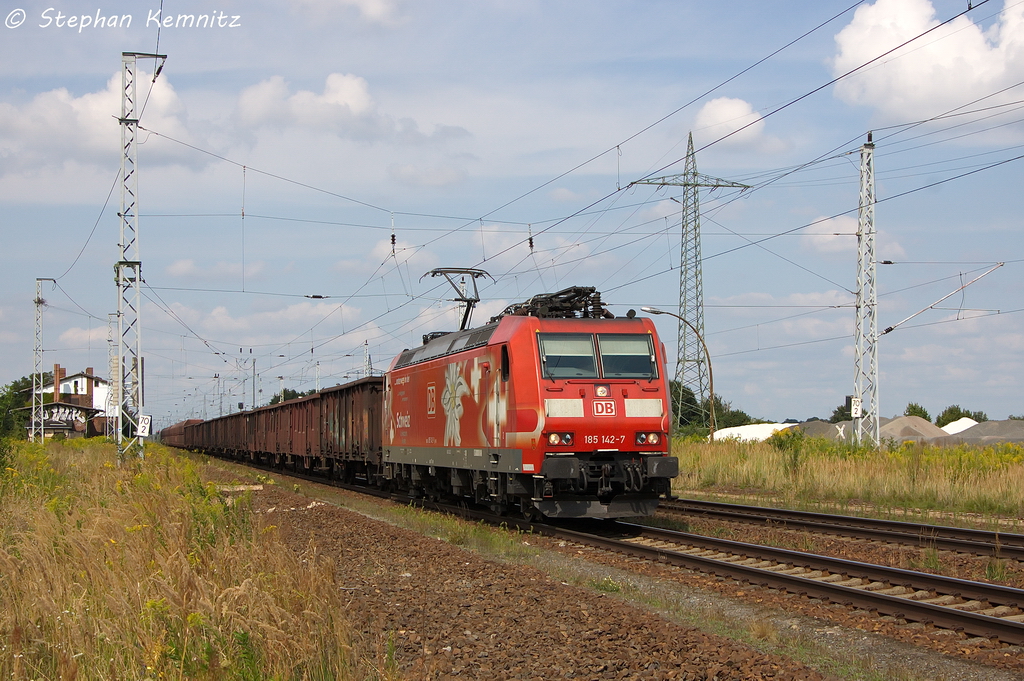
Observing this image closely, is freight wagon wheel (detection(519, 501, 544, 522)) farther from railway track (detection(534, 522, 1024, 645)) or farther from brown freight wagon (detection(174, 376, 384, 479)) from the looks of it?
brown freight wagon (detection(174, 376, 384, 479))

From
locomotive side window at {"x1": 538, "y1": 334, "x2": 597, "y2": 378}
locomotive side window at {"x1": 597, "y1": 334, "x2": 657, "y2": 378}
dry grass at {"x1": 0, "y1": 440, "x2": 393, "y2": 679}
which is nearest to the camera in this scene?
dry grass at {"x1": 0, "y1": 440, "x2": 393, "y2": 679}

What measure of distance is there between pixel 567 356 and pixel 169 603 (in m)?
9.53

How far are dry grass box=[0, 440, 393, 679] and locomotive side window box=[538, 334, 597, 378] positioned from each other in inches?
240

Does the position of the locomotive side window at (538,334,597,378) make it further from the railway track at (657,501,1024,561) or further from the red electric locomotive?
the railway track at (657,501,1024,561)

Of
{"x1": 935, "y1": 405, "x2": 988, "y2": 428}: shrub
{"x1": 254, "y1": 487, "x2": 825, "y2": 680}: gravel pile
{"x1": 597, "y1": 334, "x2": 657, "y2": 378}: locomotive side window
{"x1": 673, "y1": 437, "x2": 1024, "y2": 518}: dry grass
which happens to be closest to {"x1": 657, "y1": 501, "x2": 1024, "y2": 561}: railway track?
{"x1": 673, "y1": 437, "x2": 1024, "y2": 518}: dry grass

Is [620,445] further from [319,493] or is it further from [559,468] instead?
[319,493]

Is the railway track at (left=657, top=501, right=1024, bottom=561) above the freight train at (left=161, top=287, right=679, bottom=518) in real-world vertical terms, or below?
below

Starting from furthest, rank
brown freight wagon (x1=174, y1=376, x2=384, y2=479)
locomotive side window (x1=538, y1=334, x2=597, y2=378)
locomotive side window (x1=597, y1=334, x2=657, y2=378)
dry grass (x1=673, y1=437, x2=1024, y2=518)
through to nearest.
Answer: brown freight wagon (x1=174, y1=376, x2=384, y2=479) < dry grass (x1=673, y1=437, x2=1024, y2=518) < locomotive side window (x1=597, y1=334, x2=657, y2=378) < locomotive side window (x1=538, y1=334, x2=597, y2=378)

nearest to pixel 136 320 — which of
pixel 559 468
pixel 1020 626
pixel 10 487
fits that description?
pixel 10 487

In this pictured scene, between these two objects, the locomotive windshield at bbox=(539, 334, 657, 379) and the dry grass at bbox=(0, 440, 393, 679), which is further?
the locomotive windshield at bbox=(539, 334, 657, 379)

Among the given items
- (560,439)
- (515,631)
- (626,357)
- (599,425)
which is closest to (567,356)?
(626,357)

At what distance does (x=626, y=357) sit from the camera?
15336 millimetres

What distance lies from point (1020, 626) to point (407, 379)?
15.6m

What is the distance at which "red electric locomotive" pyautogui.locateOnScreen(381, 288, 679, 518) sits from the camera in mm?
14523
